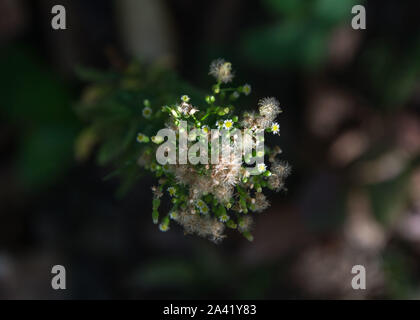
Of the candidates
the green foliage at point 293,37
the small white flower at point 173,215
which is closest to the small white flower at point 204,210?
the small white flower at point 173,215

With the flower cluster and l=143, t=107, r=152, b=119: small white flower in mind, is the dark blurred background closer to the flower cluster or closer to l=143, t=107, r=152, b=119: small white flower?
l=143, t=107, r=152, b=119: small white flower

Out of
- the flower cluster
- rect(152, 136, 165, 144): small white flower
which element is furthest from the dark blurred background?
rect(152, 136, 165, 144): small white flower

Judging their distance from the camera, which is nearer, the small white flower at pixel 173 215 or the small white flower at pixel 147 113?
the small white flower at pixel 173 215

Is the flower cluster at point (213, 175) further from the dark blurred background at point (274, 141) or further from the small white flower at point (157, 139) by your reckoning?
the dark blurred background at point (274, 141)

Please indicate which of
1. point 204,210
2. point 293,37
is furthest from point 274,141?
point 204,210

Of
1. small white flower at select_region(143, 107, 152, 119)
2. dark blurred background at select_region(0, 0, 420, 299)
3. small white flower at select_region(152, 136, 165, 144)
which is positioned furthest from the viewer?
dark blurred background at select_region(0, 0, 420, 299)

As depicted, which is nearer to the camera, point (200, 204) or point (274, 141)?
point (200, 204)

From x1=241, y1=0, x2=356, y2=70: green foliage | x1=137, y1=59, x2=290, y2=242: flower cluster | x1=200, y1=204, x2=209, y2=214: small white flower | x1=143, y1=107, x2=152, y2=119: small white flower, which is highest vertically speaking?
x1=241, y1=0, x2=356, y2=70: green foliage

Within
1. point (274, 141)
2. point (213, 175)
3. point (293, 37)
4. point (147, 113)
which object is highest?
point (293, 37)

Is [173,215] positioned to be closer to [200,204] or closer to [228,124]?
[200,204]
